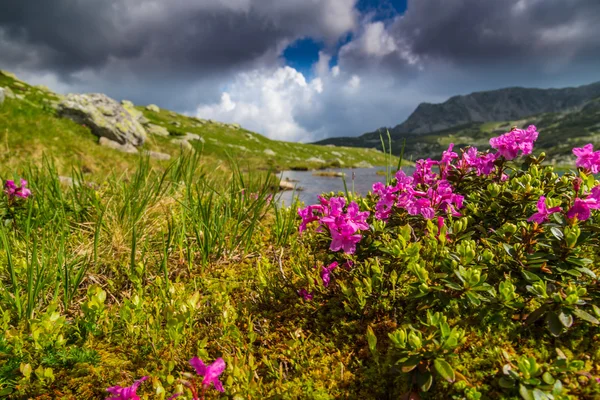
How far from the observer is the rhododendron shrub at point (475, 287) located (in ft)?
5.22

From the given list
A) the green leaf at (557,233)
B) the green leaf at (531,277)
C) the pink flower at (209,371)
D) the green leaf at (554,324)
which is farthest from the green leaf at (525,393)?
the pink flower at (209,371)

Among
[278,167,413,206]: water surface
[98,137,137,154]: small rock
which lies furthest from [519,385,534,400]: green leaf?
[98,137,137,154]: small rock

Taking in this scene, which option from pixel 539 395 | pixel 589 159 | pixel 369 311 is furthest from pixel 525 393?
pixel 589 159

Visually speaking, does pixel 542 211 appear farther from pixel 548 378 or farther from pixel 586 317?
pixel 548 378

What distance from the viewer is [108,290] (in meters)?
3.07

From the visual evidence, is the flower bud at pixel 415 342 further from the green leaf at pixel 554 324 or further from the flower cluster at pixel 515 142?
the flower cluster at pixel 515 142

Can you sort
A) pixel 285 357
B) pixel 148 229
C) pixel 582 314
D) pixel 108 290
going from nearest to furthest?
pixel 582 314, pixel 285 357, pixel 108 290, pixel 148 229

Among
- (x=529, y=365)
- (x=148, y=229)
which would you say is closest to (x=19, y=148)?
(x=148, y=229)

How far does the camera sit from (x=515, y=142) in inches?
108

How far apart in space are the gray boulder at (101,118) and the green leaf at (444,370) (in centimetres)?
2212

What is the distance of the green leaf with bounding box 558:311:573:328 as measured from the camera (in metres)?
1.60

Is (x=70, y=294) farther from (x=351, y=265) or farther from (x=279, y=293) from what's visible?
(x=351, y=265)

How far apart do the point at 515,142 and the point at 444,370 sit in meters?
2.11

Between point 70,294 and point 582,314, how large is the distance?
3.49 meters
